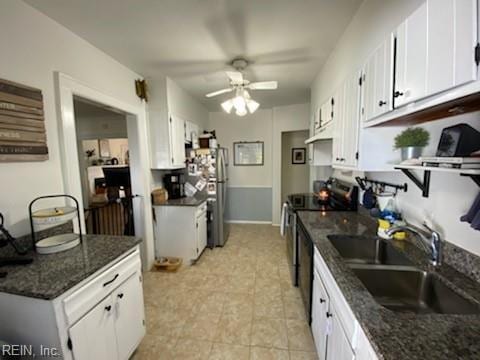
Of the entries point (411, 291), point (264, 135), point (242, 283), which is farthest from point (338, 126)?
point (264, 135)

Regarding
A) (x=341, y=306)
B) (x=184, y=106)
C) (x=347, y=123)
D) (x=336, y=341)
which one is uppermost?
(x=184, y=106)

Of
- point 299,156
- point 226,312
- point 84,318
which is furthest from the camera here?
point 299,156

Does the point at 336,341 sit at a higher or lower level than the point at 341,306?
lower

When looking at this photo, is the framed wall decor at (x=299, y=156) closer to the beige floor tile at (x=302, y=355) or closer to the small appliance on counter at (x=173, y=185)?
the small appliance on counter at (x=173, y=185)

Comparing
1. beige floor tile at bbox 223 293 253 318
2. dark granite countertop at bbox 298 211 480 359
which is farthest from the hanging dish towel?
beige floor tile at bbox 223 293 253 318

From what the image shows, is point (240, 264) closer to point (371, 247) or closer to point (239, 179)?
point (371, 247)

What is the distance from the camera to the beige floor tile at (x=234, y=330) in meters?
1.86

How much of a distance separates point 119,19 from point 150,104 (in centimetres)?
131

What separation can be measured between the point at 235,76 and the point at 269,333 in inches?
93.1

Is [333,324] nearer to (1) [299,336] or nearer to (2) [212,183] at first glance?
(1) [299,336]

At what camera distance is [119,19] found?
175cm

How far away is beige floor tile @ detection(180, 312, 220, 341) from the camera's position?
190 cm

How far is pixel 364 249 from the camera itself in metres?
1.68

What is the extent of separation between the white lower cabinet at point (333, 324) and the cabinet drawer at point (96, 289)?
1336mm
